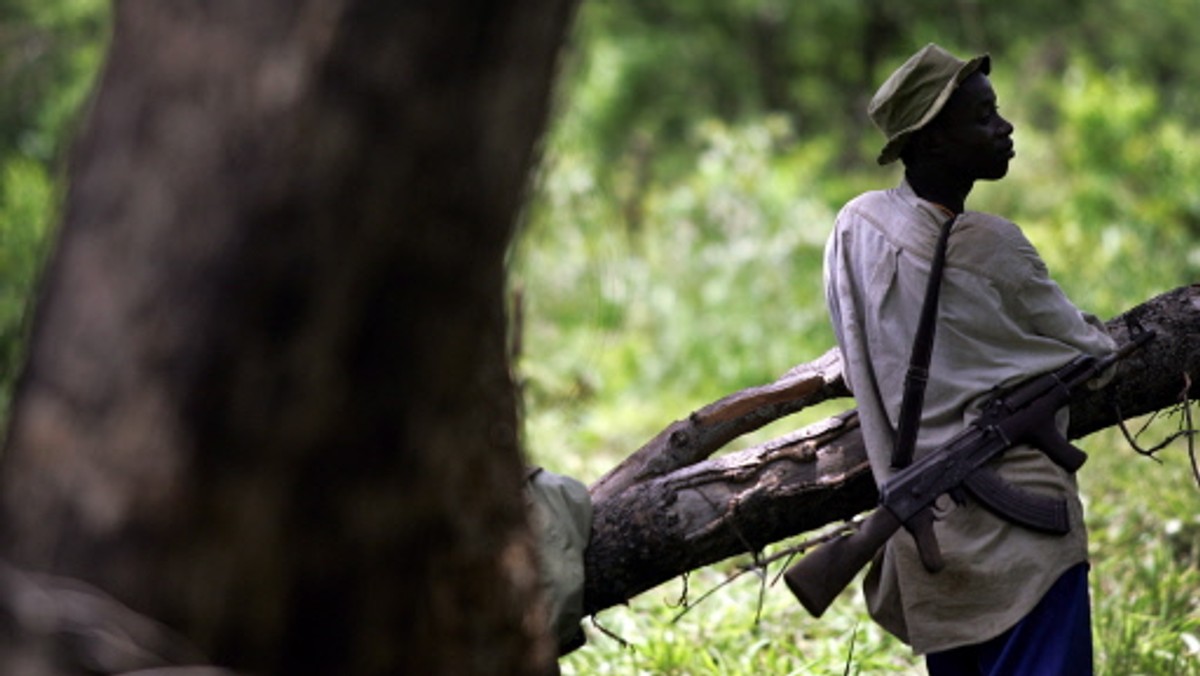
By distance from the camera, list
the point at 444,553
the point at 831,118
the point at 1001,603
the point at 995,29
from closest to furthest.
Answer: the point at 444,553 → the point at 1001,603 → the point at 995,29 → the point at 831,118

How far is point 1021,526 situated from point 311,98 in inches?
76.8

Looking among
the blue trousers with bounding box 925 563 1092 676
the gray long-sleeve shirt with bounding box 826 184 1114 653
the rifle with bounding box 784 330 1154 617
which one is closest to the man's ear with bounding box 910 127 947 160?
the gray long-sleeve shirt with bounding box 826 184 1114 653

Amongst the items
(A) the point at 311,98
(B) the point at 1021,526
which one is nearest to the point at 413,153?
(A) the point at 311,98

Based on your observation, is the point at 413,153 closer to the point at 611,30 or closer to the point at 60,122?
the point at 60,122

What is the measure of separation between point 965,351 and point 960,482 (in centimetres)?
31

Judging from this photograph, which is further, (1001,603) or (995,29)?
(995,29)

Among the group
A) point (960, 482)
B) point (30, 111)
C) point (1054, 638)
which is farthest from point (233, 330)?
point (30, 111)

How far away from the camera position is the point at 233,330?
6.27ft

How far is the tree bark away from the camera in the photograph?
3.33 metres

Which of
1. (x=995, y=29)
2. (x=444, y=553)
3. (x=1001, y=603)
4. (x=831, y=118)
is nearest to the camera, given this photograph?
(x=444, y=553)

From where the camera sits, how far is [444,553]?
2.23 metres

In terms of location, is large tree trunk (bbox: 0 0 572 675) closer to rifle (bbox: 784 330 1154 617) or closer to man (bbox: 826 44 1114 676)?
rifle (bbox: 784 330 1154 617)

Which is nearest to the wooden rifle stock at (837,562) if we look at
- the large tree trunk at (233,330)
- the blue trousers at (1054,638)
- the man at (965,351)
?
the man at (965,351)

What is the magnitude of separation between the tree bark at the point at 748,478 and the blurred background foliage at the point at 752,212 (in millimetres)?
559
